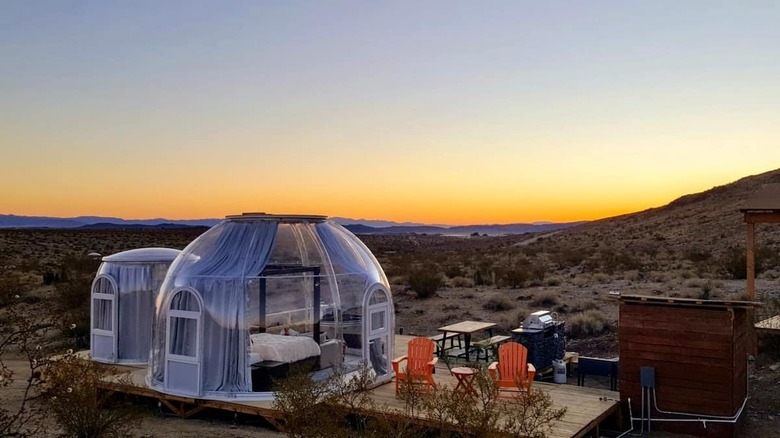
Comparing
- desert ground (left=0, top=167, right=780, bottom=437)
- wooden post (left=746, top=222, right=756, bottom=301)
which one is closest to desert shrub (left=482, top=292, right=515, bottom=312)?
desert ground (left=0, top=167, right=780, bottom=437)

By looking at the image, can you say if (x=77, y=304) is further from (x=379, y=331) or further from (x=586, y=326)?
(x=586, y=326)

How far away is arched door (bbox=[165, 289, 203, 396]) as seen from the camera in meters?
9.75

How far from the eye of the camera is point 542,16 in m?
16.0

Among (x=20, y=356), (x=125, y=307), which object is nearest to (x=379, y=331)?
(x=125, y=307)

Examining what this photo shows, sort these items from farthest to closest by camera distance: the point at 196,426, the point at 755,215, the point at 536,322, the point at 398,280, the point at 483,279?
the point at 398,280 → the point at 483,279 → the point at 755,215 → the point at 536,322 → the point at 196,426

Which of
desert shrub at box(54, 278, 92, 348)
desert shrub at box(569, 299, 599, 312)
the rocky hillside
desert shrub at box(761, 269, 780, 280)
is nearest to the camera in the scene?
desert shrub at box(54, 278, 92, 348)

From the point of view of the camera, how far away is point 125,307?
495 inches

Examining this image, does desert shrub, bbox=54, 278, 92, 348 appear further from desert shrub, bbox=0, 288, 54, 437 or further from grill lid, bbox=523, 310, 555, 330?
grill lid, bbox=523, 310, 555, 330

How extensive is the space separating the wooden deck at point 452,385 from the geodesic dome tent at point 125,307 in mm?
1455

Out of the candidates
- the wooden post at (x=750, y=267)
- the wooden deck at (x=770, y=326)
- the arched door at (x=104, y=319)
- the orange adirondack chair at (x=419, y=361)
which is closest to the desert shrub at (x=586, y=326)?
the wooden post at (x=750, y=267)

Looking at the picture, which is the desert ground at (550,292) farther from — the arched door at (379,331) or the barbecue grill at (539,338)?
the arched door at (379,331)

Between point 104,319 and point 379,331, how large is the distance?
5668 mm

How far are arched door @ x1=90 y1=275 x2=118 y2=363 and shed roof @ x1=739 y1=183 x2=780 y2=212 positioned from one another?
40.0 ft

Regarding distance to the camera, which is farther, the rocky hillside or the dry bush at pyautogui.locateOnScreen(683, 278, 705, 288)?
the rocky hillside
